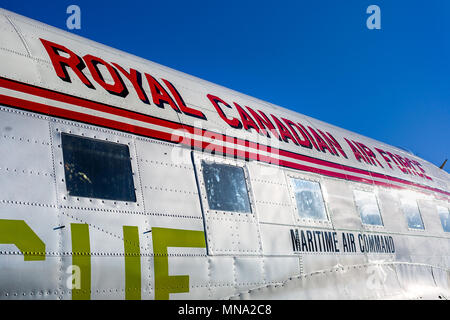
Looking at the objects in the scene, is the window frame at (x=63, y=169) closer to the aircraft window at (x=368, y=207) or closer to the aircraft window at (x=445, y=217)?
the aircraft window at (x=368, y=207)

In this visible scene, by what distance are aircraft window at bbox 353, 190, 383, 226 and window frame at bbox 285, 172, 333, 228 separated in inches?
42.8

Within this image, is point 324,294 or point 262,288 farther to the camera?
point 324,294

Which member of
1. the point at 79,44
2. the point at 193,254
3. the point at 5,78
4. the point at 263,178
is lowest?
the point at 193,254

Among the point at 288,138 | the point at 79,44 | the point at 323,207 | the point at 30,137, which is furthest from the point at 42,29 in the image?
the point at 323,207

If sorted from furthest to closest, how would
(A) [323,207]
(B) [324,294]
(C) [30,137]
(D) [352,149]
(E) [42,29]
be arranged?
(D) [352,149]
(A) [323,207]
(B) [324,294]
(E) [42,29]
(C) [30,137]

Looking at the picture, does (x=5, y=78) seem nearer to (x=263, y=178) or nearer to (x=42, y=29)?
(x=42, y=29)

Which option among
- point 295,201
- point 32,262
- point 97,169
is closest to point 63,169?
point 97,169

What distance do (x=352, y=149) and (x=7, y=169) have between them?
733 cm

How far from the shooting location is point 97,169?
183 inches

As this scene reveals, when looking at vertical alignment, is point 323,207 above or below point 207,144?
below

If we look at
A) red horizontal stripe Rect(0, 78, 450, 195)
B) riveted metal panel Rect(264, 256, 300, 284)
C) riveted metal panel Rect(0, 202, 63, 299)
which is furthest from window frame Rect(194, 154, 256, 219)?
riveted metal panel Rect(0, 202, 63, 299)

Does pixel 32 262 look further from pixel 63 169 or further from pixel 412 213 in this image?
pixel 412 213

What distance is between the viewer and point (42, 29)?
5.37 metres

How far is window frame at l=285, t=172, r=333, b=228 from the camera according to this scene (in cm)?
678
